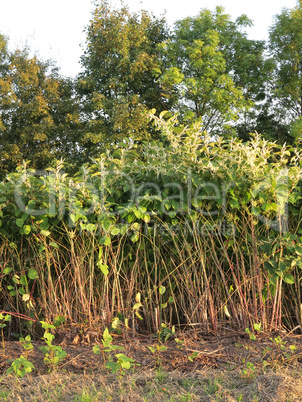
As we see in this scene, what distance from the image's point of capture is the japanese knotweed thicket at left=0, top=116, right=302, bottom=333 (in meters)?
3.37

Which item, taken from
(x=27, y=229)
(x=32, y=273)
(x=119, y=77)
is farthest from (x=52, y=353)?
(x=119, y=77)

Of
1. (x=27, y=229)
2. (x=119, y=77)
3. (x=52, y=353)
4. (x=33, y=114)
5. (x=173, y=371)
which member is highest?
(x=119, y=77)

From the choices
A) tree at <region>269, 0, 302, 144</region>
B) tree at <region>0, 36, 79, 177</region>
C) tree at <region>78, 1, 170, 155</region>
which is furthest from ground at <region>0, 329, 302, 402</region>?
tree at <region>269, 0, 302, 144</region>

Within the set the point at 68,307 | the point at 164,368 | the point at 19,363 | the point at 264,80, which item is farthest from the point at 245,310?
the point at 264,80

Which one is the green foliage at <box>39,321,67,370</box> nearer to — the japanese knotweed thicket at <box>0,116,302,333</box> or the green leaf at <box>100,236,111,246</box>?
the japanese knotweed thicket at <box>0,116,302,333</box>

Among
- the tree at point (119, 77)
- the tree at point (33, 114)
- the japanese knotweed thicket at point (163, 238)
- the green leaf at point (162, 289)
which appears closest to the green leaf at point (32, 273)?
the japanese knotweed thicket at point (163, 238)

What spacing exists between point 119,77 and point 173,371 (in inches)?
739

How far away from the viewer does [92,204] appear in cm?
335

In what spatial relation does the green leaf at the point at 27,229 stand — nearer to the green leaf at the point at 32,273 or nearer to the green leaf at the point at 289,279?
the green leaf at the point at 32,273

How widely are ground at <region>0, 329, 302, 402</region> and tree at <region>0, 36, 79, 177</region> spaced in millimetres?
18132

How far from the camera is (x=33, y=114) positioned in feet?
68.5

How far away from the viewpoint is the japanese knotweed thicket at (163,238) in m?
3.37

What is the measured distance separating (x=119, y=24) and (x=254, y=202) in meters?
18.4

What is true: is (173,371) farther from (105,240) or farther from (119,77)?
(119,77)
